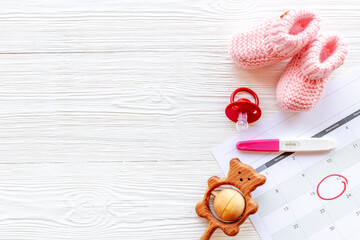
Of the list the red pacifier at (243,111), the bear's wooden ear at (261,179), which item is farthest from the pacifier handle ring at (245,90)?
the bear's wooden ear at (261,179)

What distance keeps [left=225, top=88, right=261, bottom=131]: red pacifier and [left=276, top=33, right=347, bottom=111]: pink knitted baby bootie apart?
1.6 inches

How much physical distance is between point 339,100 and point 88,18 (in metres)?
0.41

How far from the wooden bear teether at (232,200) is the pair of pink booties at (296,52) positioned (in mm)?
117

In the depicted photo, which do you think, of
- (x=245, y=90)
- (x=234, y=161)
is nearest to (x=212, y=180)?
(x=234, y=161)

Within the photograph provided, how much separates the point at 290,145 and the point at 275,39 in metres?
0.17

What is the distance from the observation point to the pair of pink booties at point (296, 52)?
1.92 feet

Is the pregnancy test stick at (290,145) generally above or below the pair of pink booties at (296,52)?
below

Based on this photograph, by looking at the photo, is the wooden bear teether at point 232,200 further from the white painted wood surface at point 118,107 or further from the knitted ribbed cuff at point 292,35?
the knitted ribbed cuff at point 292,35

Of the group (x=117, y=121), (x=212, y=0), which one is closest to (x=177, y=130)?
(x=117, y=121)

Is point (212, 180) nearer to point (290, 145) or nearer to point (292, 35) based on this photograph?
point (290, 145)

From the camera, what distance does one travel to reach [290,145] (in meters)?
0.65

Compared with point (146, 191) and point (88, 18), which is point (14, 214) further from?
point (88, 18)

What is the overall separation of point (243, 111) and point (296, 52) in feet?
0.38

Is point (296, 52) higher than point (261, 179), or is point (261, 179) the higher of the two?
point (296, 52)
